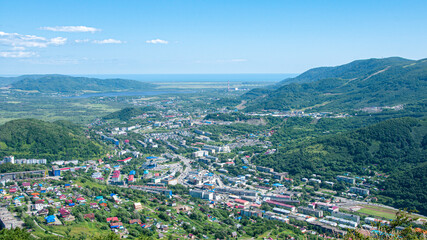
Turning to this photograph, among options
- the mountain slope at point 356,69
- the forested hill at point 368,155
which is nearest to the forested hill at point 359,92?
the mountain slope at point 356,69

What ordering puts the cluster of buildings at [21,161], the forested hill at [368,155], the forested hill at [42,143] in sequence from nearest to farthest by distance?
the forested hill at [368,155], the cluster of buildings at [21,161], the forested hill at [42,143]

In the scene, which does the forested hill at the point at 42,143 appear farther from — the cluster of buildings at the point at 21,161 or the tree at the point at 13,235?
the tree at the point at 13,235

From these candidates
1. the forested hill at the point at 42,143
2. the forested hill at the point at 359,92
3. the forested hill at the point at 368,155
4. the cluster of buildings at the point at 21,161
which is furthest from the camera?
the forested hill at the point at 359,92

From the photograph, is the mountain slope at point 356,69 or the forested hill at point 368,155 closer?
the forested hill at point 368,155

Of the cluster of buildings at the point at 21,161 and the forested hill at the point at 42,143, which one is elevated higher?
the forested hill at the point at 42,143

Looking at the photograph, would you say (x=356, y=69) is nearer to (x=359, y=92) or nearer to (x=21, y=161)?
(x=359, y=92)

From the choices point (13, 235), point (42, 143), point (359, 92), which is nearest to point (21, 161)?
point (42, 143)

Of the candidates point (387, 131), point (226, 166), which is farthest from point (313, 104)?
point (226, 166)
